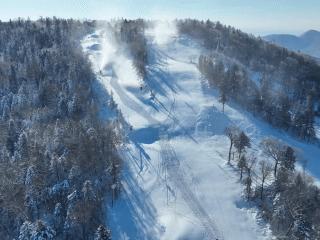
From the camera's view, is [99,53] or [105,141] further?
[99,53]

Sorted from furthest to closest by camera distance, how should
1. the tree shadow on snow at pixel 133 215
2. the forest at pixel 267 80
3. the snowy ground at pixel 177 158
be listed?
the forest at pixel 267 80, the snowy ground at pixel 177 158, the tree shadow on snow at pixel 133 215

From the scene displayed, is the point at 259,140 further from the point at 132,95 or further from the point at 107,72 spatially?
the point at 107,72

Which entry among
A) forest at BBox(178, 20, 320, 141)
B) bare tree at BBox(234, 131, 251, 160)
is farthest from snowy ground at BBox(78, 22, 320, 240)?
forest at BBox(178, 20, 320, 141)

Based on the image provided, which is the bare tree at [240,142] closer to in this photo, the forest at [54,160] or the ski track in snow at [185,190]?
the ski track in snow at [185,190]

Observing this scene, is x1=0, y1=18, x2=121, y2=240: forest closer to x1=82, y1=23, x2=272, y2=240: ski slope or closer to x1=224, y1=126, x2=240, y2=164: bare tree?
x1=82, y1=23, x2=272, y2=240: ski slope

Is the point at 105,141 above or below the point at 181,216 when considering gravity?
above

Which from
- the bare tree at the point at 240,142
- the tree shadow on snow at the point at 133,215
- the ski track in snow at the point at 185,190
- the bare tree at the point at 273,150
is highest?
the bare tree at the point at 240,142

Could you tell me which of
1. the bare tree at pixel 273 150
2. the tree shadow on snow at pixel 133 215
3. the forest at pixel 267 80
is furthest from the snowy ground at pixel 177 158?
the bare tree at pixel 273 150

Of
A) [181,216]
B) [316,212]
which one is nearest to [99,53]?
[181,216]
